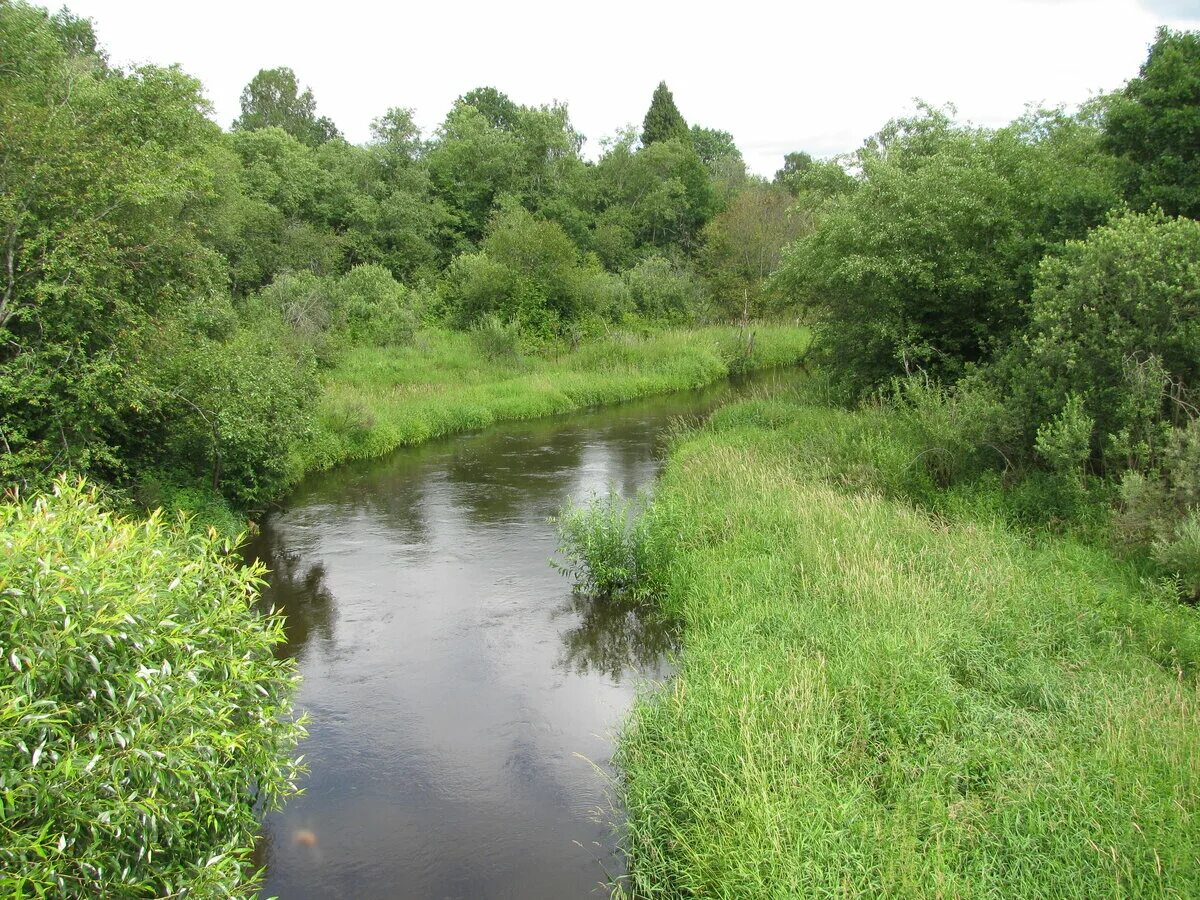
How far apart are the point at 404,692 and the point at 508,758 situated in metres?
2.07

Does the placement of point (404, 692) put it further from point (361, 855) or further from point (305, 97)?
point (305, 97)

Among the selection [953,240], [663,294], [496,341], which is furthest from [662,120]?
[953,240]

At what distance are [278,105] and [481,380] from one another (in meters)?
46.0

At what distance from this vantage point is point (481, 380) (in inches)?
1206

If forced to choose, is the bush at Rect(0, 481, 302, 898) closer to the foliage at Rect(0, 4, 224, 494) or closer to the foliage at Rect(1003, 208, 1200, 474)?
the foliage at Rect(0, 4, 224, 494)

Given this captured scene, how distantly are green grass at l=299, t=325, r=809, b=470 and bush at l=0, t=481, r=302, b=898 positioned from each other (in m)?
14.5

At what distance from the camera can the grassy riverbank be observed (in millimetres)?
5633

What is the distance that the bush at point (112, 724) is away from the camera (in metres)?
4.57

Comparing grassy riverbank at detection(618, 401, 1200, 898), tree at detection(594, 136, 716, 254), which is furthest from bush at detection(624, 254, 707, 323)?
grassy riverbank at detection(618, 401, 1200, 898)

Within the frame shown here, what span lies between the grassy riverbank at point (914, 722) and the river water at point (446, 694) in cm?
97

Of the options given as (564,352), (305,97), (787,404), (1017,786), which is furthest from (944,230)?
(305,97)

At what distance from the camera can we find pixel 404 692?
10.2 meters

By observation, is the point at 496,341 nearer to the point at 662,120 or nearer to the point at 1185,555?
the point at 1185,555

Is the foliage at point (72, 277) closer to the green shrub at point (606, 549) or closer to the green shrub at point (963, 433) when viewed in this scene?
the green shrub at point (606, 549)
